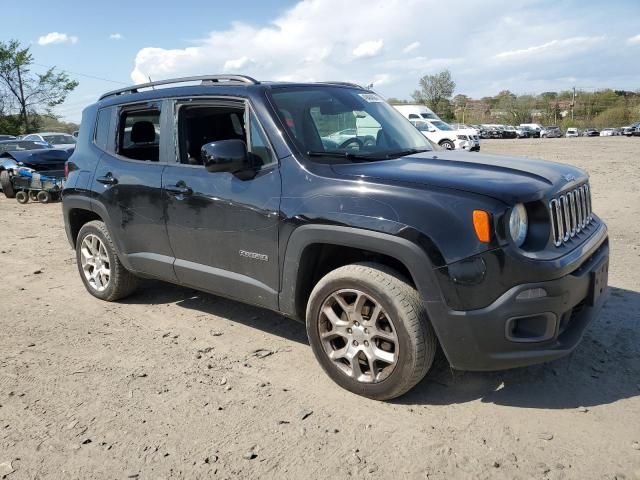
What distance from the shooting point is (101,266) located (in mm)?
5285

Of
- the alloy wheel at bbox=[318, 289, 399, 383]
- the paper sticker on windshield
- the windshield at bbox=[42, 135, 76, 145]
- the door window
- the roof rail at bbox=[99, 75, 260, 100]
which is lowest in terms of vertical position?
the alloy wheel at bbox=[318, 289, 399, 383]

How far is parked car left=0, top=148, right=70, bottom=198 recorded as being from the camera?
13336 mm

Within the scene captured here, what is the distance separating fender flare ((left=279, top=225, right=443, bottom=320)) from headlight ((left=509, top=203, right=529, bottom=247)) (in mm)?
464

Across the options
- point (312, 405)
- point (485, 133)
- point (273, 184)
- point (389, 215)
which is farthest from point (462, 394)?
point (485, 133)

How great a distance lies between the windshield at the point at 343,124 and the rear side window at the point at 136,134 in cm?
139

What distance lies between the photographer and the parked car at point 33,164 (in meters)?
13.3

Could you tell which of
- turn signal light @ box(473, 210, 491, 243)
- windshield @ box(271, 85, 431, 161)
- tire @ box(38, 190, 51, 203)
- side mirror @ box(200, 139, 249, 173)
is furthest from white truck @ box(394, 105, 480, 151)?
turn signal light @ box(473, 210, 491, 243)

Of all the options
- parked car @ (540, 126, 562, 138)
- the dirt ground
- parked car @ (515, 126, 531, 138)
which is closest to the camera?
the dirt ground

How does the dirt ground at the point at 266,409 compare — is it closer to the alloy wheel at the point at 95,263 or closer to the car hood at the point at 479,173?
the alloy wheel at the point at 95,263

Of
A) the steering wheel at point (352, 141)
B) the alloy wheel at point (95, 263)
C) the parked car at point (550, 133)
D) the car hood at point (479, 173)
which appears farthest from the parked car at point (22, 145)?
the parked car at point (550, 133)

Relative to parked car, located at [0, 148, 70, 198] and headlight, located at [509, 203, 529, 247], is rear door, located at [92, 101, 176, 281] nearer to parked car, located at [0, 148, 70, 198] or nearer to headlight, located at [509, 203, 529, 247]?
headlight, located at [509, 203, 529, 247]

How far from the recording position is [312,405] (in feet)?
10.9

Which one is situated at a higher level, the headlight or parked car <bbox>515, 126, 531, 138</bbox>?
parked car <bbox>515, 126, 531, 138</bbox>

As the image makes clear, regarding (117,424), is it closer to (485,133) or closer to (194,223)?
(194,223)
